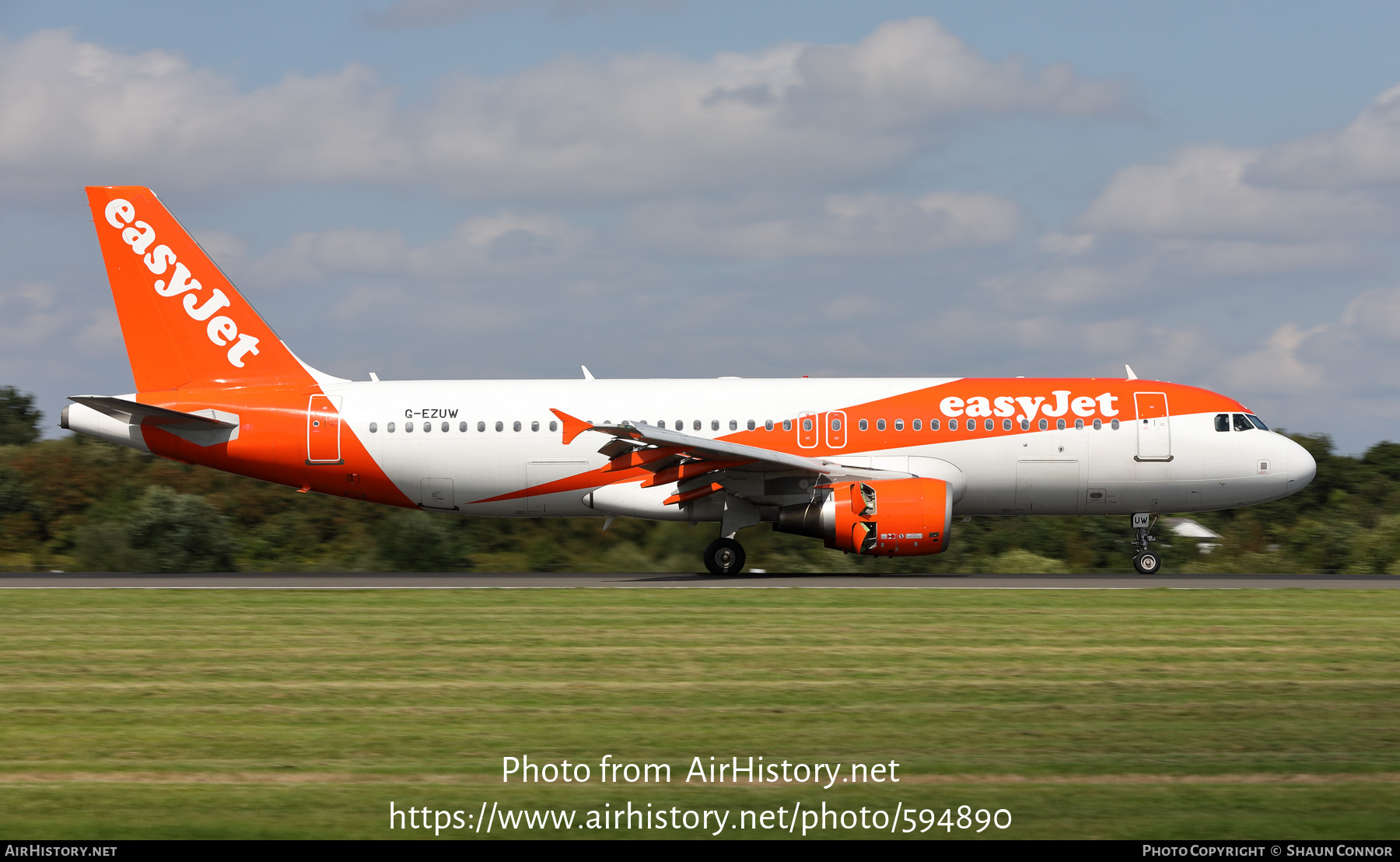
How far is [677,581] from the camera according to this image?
23062 mm

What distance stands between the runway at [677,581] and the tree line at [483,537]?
222cm

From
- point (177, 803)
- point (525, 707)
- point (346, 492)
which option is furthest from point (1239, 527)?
point (177, 803)

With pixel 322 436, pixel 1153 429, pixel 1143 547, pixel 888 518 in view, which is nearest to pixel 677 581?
pixel 888 518

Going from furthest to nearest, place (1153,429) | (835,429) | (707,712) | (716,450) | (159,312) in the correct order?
1. (159,312)
2. (835,429)
3. (1153,429)
4. (716,450)
5. (707,712)

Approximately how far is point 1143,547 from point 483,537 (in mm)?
14813

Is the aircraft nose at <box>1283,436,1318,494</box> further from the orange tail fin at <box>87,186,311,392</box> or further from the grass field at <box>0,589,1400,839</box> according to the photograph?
the orange tail fin at <box>87,186,311,392</box>

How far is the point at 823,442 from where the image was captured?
2441cm

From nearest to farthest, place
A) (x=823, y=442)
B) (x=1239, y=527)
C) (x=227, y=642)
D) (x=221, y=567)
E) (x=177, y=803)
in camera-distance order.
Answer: (x=177, y=803), (x=227, y=642), (x=823, y=442), (x=221, y=567), (x=1239, y=527)

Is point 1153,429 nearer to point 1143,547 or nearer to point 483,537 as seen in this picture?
point 1143,547

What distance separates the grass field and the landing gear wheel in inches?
258

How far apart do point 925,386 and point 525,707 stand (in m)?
15.5

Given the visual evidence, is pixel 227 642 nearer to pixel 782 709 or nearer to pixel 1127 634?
pixel 782 709

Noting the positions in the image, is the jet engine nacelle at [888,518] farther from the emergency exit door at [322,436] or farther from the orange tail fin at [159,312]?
the orange tail fin at [159,312]

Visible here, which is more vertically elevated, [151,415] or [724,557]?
[151,415]
